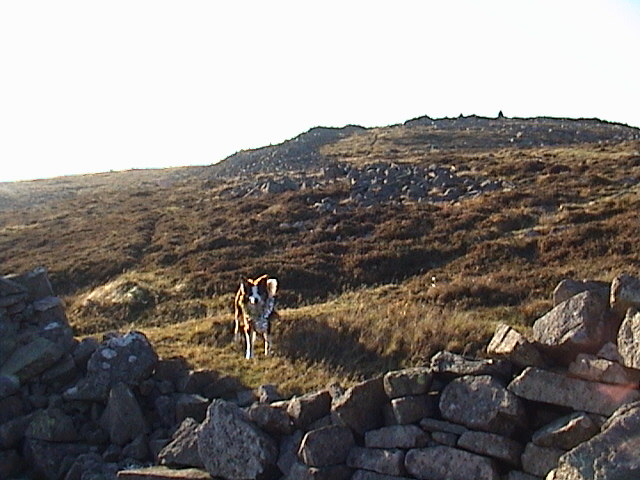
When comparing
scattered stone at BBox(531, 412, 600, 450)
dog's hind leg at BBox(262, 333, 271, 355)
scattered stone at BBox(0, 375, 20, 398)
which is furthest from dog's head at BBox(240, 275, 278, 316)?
scattered stone at BBox(531, 412, 600, 450)

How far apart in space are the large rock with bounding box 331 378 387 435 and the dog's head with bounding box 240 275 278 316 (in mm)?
6609

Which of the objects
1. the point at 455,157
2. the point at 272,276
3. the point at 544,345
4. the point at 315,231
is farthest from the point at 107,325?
the point at 455,157

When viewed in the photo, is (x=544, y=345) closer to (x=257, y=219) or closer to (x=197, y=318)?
(x=197, y=318)

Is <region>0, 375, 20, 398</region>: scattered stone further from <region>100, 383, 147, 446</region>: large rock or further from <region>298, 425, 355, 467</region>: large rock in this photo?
<region>298, 425, 355, 467</region>: large rock

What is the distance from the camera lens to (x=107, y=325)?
18922 mm

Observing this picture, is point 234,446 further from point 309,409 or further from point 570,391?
point 570,391

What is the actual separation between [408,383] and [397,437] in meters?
0.58

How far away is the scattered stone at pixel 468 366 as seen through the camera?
7.57 metres

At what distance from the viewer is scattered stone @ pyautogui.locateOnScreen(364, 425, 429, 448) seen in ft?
24.8

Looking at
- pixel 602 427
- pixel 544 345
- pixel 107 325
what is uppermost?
pixel 544 345

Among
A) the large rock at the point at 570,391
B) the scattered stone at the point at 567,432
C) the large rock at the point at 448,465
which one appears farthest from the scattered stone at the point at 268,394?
the scattered stone at the point at 567,432

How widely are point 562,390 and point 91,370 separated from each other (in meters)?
7.12

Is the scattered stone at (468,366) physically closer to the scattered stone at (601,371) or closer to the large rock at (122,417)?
the scattered stone at (601,371)

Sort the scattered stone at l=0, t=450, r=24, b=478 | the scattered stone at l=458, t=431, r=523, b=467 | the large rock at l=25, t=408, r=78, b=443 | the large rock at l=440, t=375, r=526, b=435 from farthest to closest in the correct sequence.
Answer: the large rock at l=25, t=408, r=78, b=443
the scattered stone at l=0, t=450, r=24, b=478
the large rock at l=440, t=375, r=526, b=435
the scattered stone at l=458, t=431, r=523, b=467
